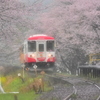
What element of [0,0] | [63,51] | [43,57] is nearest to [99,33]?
[43,57]

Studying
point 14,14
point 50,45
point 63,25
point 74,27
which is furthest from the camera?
point 63,25

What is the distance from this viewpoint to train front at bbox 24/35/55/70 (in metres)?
25.2

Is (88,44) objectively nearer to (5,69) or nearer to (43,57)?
(43,57)

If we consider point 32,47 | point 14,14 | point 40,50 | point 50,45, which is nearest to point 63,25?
point 50,45

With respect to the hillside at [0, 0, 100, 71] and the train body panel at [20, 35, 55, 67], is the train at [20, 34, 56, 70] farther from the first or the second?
the hillside at [0, 0, 100, 71]

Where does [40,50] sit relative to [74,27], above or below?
below

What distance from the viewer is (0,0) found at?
10648mm

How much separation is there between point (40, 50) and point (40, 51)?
9 centimetres

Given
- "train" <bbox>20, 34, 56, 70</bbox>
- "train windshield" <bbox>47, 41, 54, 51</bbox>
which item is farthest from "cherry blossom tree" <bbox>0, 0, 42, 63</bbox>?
"train windshield" <bbox>47, 41, 54, 51</bbox>

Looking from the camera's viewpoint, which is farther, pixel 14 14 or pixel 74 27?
pixel 74 27

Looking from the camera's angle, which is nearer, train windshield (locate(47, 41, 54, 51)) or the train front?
the train front

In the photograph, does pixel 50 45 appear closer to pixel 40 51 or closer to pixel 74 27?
pixel 40 51

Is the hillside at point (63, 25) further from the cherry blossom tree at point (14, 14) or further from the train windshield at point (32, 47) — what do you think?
the train windshield at point (32, 47)

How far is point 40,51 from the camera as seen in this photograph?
25531 mm
